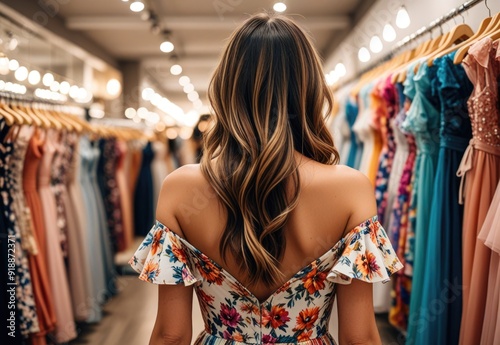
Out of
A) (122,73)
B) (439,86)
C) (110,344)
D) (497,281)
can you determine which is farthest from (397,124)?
(122,73)

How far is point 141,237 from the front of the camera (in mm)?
7043

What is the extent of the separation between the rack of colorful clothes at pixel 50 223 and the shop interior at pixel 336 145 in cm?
1

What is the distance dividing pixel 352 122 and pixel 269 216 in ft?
9.29

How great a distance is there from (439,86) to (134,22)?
485cm

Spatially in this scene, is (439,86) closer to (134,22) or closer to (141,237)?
(134,22)

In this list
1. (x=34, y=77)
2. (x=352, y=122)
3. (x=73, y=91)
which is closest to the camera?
(x=352, y=122)

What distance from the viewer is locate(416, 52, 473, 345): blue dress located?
2125 mm

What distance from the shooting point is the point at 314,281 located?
130cm

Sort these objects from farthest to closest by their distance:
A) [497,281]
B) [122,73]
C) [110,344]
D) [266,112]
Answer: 1. [122,73]
2. [110,344]
3. [497,281]
4. [266,112]

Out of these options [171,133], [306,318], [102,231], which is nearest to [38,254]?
[102,231]

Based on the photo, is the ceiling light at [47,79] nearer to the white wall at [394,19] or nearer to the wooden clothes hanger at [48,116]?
the wooden clothes hanger at [48,116]

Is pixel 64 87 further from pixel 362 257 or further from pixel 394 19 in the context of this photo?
pixel 362 257

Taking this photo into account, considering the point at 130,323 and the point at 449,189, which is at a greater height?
the point at 449,189

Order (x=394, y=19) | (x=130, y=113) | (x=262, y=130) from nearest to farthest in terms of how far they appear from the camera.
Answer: (x=262, y=130) < (x=394, y=19) < (x=130, y=113)
